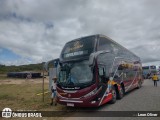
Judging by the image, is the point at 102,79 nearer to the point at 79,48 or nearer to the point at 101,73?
the point at 101,73

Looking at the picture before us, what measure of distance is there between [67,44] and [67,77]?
250 cm

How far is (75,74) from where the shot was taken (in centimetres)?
920

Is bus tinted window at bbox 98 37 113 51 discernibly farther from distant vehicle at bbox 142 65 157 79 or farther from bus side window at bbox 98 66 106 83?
distant vehicle at bbox 142 65 157 79

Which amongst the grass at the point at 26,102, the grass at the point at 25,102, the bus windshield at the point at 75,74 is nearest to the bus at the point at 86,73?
the bus windshield at the point at 75,74

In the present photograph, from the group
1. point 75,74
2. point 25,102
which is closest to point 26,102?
point 25,102

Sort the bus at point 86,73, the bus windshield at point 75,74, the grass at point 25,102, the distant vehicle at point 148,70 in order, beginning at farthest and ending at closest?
the distant vehicle at point 148,70, the grass at point 25,102, the bus windshield at point 75,74, the bus at point 86,73

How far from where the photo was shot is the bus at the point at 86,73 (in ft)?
28.7

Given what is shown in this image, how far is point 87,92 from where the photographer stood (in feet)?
28.3

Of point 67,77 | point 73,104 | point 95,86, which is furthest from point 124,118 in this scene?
point 67,77

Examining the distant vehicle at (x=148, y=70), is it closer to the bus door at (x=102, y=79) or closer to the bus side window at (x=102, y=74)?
the bus door at (x=102, y=79)

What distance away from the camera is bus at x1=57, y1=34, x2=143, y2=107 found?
8734mm

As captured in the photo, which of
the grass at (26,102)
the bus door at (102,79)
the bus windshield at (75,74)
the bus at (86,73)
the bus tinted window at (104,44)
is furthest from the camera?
the grass at (26,102)

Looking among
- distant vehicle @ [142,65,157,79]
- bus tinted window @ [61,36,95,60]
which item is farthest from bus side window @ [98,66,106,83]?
distant vehicle @ [142,65,157,79]

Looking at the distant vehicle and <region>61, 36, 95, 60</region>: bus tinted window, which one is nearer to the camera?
<region>61, 36, 95, 60</region>: bus tinted window
